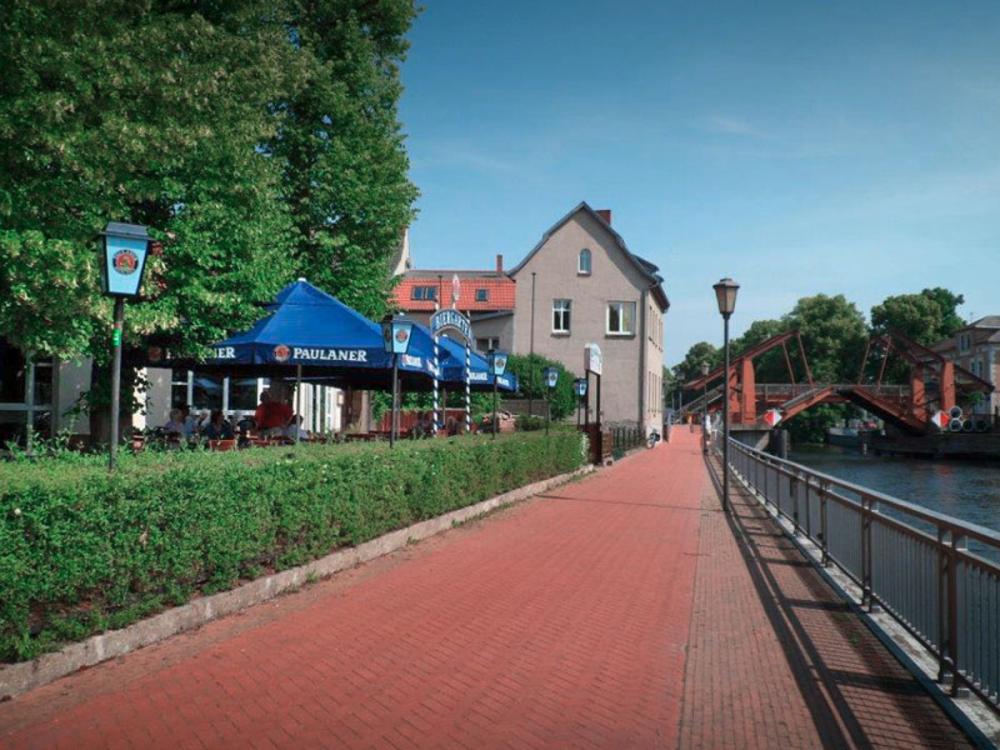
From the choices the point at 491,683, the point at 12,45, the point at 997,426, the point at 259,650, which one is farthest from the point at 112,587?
the point at 997,426

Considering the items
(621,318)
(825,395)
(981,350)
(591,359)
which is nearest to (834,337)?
(981,350)

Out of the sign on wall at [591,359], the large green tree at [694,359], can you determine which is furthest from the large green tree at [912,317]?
the sign on wall at [591,359]

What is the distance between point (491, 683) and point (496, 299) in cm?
4438

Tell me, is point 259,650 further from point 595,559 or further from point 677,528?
point 677,528

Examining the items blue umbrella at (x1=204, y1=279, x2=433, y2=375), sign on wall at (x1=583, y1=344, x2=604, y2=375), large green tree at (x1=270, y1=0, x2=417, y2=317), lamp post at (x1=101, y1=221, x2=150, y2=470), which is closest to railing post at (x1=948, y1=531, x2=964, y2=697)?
lamp post at (x1=101, y1=221, x2=150, y2=470)

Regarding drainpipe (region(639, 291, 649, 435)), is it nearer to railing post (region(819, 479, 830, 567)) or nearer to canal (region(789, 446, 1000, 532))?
canal (region(789, 446, 1000, 532))

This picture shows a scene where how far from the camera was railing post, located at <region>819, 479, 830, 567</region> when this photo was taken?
9062mm

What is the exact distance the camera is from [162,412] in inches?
818

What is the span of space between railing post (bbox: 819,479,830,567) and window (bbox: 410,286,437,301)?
4456cm

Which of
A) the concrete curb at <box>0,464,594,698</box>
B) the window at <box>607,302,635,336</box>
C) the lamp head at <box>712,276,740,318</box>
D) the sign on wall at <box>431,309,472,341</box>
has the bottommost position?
the concrete curb at <box>0,464,594,698</box>

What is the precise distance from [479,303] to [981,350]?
62708mm

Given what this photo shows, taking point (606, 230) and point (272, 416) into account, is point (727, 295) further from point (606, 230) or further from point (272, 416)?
point (606, 230)

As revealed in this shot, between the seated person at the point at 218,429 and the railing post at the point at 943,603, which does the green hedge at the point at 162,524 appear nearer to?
the railing post at the point at 943,603

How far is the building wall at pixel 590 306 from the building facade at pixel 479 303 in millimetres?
1048
